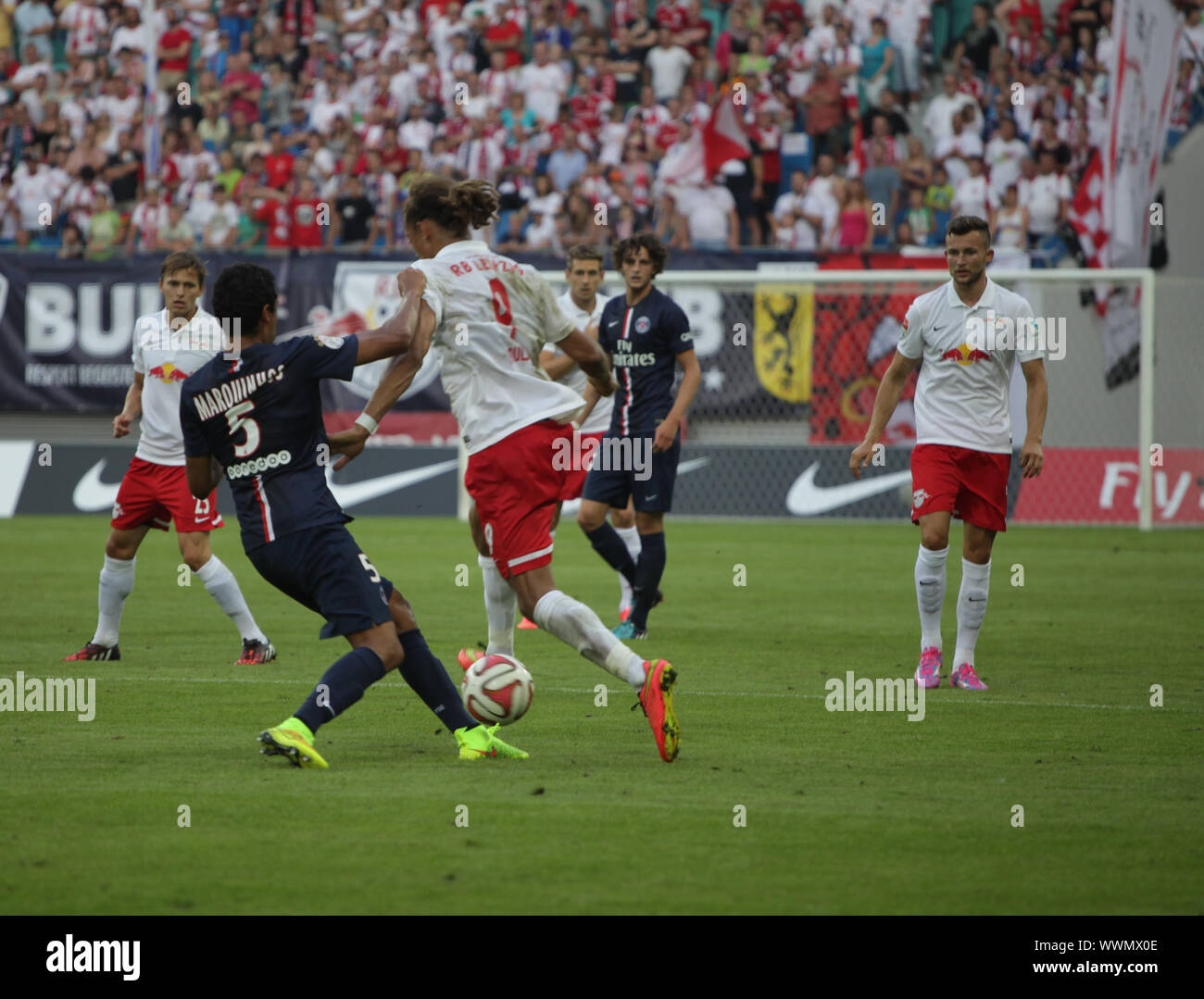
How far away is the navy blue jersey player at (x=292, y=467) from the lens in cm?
587

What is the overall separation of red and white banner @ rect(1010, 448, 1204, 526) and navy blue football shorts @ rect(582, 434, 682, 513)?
8673 millimetres

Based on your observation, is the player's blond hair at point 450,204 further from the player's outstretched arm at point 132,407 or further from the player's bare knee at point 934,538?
the player's outstretched arm at point 132,407

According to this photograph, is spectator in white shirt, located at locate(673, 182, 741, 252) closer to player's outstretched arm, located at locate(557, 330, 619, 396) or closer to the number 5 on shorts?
player's outstretched arm, located at locate(557, 330, 619, 396)

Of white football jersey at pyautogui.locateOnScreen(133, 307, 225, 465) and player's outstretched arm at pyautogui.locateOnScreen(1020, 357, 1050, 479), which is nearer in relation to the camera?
player's outstretched arm at pyautogui.locateOnScreen(1020, 357, 1050, 479)

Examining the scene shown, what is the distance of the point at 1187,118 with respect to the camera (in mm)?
18938

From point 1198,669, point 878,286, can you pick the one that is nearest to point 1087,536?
point 878,286

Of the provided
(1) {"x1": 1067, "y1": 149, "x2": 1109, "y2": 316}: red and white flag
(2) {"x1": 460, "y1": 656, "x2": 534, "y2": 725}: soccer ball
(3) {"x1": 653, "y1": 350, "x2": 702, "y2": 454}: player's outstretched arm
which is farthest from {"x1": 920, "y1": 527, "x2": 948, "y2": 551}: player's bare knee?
(1) {"x1": 1067, "y1": 149, "x2": 1109, "y2": 316}: red and white flag

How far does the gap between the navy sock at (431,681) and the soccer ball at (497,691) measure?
0.17ft

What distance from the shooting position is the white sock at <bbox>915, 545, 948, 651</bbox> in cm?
813

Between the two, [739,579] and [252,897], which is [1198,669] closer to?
[739,579]

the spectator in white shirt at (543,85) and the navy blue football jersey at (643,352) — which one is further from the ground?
the spectator in white shirt at (543,85)

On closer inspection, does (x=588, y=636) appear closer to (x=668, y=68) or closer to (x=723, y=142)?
(x=723, y=142)

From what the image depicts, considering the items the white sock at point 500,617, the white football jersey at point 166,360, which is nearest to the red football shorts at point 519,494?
the white sock at point 500,617
